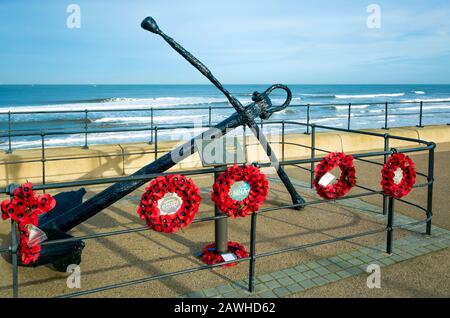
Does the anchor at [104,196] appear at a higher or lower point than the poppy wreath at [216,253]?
higher

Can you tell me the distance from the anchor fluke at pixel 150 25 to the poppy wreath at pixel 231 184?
1492mm

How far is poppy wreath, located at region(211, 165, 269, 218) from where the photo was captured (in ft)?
10.5

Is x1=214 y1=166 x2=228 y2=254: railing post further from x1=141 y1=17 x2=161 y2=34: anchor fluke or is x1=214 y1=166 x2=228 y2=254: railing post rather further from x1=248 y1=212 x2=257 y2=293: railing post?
x1=141 y1=17 x2=161 y2=34: anchor fluke

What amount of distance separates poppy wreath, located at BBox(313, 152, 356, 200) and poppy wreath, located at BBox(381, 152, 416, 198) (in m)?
Result: 0.34

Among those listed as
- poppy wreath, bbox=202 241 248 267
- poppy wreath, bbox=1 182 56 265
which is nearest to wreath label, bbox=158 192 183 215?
poppy wreath, bbox=1 182 56 265

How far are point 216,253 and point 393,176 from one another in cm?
183

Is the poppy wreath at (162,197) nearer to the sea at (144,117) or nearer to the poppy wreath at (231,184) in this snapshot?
the poppy wreath at (231,184)

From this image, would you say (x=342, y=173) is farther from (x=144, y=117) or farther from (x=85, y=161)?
(x=144, y=117)

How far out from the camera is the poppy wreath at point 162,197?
118 inches

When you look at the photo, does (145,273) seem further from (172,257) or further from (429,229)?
(429,229)

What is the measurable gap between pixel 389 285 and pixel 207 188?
3762 millimetres

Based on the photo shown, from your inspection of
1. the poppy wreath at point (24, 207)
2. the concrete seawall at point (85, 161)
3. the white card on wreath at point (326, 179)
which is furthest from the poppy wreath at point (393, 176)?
the concrete seawall at point (85, 161)

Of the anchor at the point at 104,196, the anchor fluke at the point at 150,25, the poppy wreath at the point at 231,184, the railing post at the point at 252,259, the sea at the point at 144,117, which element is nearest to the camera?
the poppy wreath at the point at 231,184
